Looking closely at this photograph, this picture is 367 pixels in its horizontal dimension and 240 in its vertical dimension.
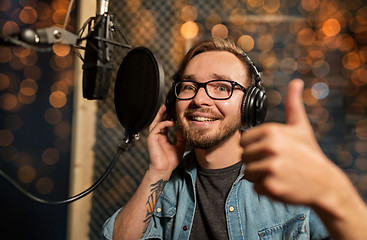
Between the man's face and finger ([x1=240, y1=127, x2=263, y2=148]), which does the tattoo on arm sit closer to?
the man's face

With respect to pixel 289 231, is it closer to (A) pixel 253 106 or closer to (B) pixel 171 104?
(A) pixel 253 106

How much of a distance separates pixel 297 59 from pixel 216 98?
1.28 metres

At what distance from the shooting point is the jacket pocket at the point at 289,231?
3.05ft

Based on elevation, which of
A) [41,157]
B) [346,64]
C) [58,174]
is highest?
[346,64]

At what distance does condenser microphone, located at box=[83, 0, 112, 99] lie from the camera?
2.48 feet

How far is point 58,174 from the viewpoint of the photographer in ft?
6.28

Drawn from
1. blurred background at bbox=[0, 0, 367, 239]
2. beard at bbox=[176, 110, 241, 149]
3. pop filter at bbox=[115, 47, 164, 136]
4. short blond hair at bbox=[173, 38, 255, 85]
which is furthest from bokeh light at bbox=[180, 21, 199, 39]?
pop filter at bbox=[115, 47, 164, 136]

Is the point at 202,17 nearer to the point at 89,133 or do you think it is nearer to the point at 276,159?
the point at 89,133

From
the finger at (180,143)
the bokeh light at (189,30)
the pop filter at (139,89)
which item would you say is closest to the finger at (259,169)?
the pop filter at (139,89)

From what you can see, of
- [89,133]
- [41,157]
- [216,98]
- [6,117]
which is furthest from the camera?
[89,133]

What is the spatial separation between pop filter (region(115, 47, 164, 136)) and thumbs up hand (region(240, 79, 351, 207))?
40 centimetres

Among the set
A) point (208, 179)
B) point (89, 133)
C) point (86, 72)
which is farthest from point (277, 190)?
point (89, 133)

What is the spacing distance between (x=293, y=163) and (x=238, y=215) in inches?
26.2

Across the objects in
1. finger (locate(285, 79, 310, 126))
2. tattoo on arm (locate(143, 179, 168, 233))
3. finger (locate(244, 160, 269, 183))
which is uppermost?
finger (locate(285, 79, 310, 126))
